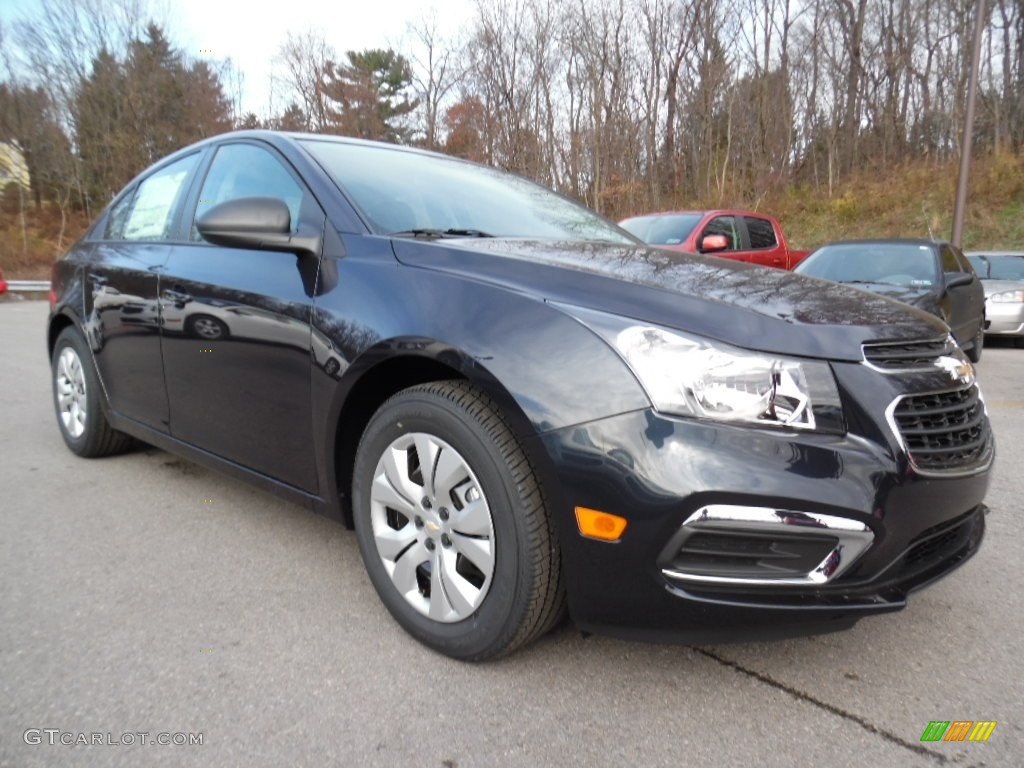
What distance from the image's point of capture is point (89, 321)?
366 cm

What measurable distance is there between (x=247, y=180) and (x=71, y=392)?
Answer: 79.3 inches

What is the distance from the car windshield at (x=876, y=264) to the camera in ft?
24.4

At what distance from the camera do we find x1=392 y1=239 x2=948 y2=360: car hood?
1.76 meters

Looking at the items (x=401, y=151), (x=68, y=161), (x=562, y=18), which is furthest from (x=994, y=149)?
(x=68, y=161)

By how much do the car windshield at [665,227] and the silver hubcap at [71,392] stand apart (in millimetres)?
6141

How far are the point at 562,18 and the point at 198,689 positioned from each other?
29.2 m

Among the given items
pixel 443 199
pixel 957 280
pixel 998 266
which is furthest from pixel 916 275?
pixel 443 199

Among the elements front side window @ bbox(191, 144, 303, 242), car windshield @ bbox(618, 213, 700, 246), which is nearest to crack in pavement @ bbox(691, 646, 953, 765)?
front side window @ bbox(191, 144, 303, 242)

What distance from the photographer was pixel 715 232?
8836 mm

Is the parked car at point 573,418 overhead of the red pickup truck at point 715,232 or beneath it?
beneath

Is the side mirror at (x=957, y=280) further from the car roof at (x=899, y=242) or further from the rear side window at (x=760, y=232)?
the rear side window at (x=760, y=232)

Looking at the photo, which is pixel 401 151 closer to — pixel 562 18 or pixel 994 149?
pixel 994 149

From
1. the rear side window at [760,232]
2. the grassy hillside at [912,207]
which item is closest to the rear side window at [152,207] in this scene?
the rear side window at [760,232]

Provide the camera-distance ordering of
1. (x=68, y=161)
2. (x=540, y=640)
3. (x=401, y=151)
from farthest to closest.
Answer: (x=68, y=161) < (x=401, y=151) < (x=540, y=640)
